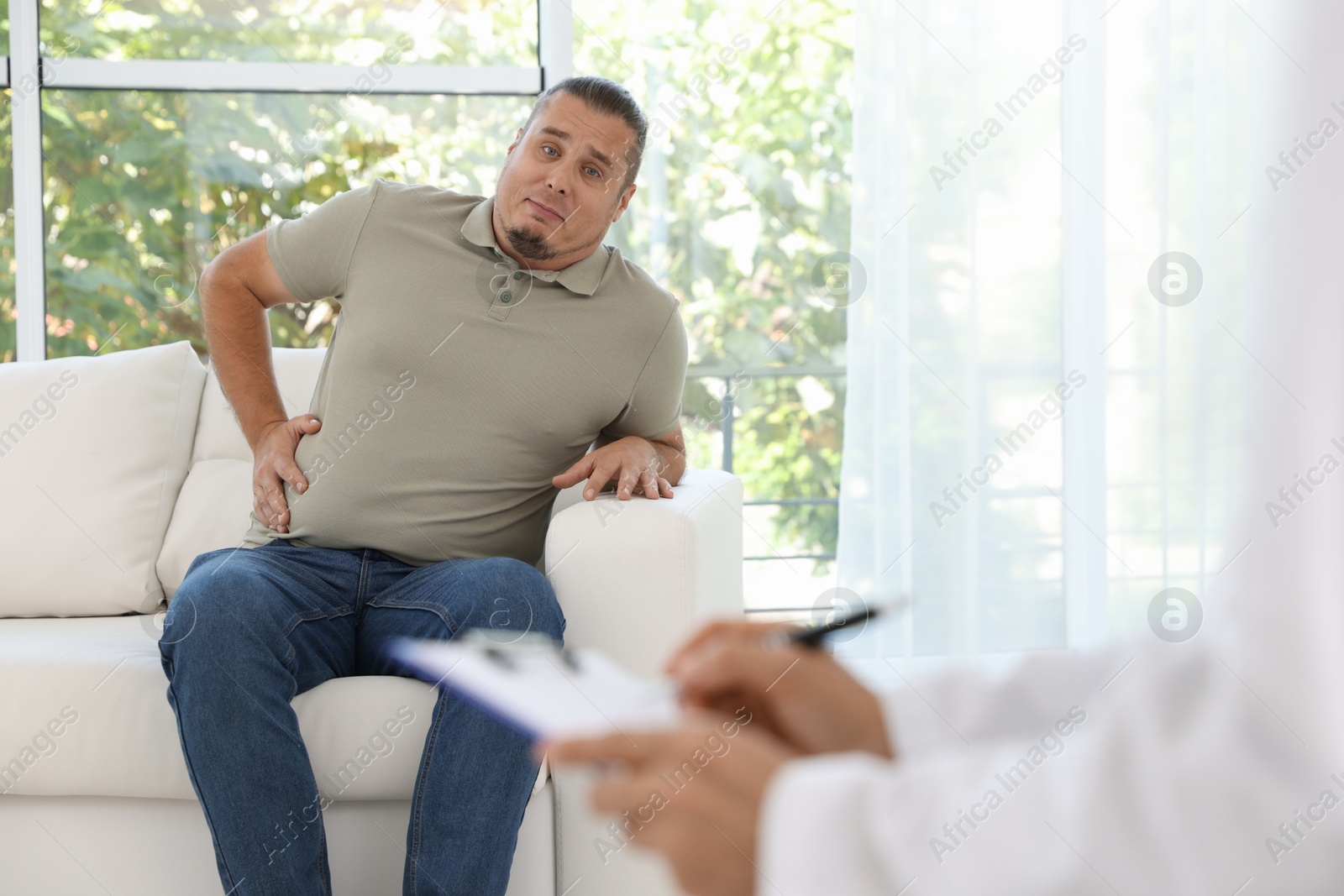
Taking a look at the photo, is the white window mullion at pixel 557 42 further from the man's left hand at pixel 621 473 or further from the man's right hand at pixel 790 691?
the man's right hand at pixel 790 691

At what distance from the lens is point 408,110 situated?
270 cm

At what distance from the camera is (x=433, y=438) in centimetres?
156

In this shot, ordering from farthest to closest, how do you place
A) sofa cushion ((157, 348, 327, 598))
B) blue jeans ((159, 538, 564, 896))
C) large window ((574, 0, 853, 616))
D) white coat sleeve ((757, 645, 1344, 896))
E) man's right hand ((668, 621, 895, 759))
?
large window ((574, 0, 853, 616)) < sofa cushion ((157, 348, 327, 598)) < blue jeans ((159, 538, 564, 896)) < man's right hand ((668, 621, 895, 759)) < white coat sleeve ((757, 645, 1344, 896))

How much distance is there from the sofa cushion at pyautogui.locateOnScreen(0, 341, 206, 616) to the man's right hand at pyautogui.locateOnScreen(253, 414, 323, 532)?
0.29 meters

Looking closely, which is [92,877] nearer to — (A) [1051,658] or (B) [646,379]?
(B) [646,379]

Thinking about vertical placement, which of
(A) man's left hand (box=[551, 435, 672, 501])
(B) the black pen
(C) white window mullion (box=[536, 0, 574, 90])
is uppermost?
(C) white window mullion (box=[536, 0, 574, 90])

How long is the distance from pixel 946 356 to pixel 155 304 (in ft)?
6.71

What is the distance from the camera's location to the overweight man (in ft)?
3.97

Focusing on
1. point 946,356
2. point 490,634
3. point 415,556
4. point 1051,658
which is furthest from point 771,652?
point 946,356

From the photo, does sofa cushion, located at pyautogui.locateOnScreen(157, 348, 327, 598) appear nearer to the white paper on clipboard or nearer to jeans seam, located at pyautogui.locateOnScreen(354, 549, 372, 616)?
jeans seam, located at pyautogui.locateOnScreen(354, 549, 372, 616)

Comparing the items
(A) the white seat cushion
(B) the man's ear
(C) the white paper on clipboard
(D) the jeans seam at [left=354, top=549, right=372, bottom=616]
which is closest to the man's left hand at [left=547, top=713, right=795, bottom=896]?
(C) the white paper on clipboard

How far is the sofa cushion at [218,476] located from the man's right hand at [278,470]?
0.61 ft

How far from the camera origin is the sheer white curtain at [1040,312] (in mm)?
2340

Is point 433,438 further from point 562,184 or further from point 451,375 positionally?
point 562,184
